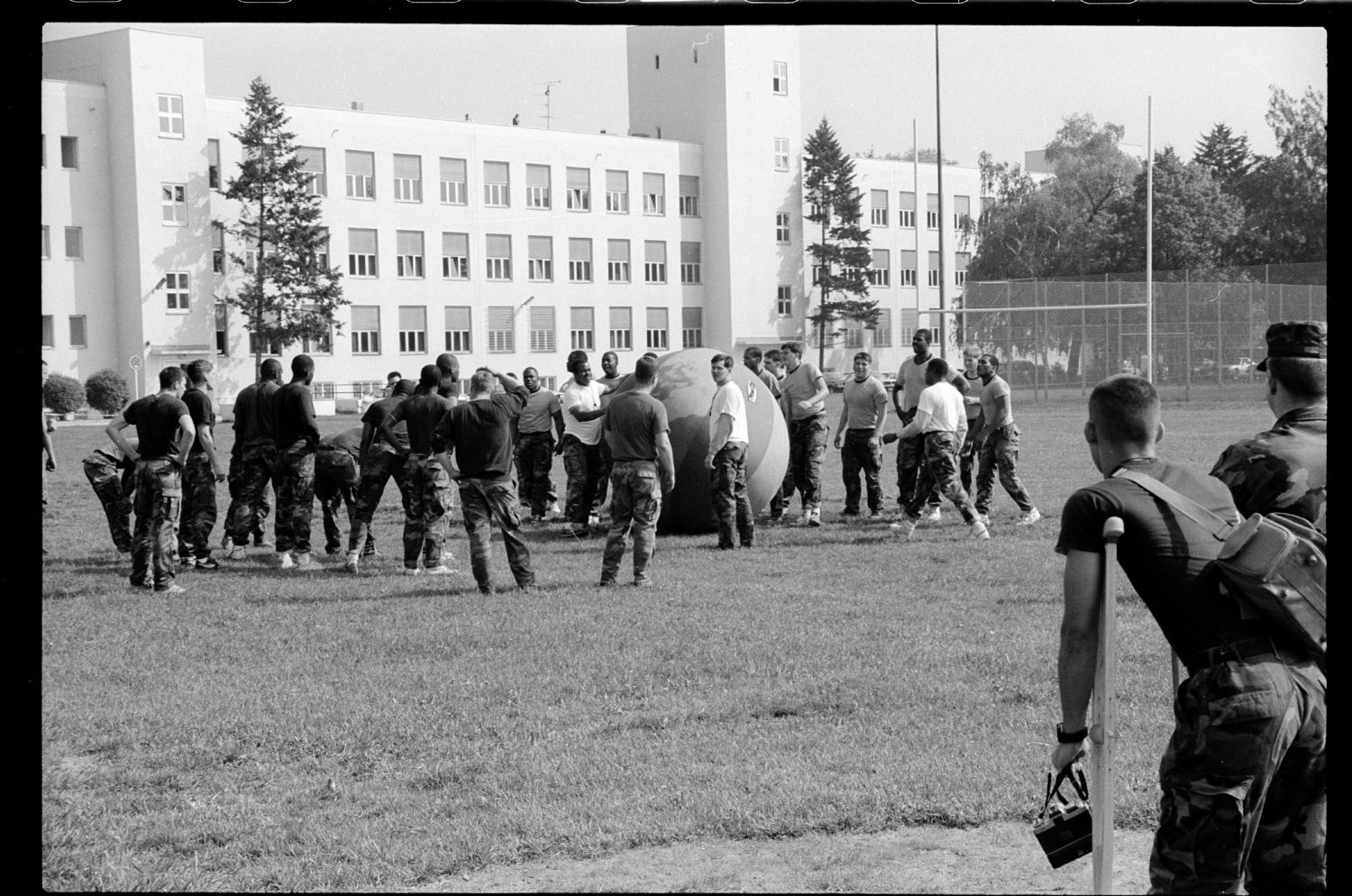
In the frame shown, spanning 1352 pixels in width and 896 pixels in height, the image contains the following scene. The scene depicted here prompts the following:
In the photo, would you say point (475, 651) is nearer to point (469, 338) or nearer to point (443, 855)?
point (443, 855)

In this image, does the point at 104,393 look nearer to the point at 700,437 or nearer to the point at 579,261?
the point at 579,261

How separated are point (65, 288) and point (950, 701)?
4850 centimetres

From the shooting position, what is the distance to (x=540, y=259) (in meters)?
61.0

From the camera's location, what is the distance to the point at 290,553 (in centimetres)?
1373

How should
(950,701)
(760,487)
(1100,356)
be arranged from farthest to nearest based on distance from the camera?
(1100,356) → (760,487) → (950,701)

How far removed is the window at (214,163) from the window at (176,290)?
3.76 meters

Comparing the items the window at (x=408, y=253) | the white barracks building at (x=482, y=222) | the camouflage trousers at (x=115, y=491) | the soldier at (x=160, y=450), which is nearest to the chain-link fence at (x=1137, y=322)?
the white barracks building at (x=482, y=222)

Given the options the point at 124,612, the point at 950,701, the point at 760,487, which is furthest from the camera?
the point at 760,487

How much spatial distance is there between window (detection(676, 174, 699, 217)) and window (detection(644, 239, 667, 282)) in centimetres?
197

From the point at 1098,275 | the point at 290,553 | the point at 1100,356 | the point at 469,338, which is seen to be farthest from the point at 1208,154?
the point at 290,553

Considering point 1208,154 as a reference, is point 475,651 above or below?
below

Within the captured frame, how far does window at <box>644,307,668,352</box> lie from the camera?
64750 millimetres

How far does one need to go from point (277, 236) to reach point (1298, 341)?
2065 inches

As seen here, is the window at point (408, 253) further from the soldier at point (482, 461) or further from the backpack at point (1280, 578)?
the backpack at point (1280, 578)
